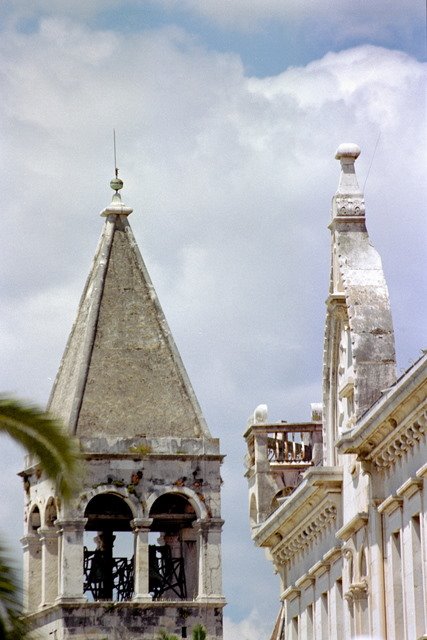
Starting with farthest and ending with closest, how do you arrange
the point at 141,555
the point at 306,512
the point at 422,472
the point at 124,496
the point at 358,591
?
the point at 124,496
the point at 141,555
the point at 306,512
the point at 358,591
the point at 422,472

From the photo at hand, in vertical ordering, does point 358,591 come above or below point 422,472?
below

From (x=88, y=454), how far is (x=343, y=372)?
27.2 meters

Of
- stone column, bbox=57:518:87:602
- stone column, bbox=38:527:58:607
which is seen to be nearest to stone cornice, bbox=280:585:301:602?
stone column, bbox=57:518:87:602

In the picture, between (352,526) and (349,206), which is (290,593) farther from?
(349,206)

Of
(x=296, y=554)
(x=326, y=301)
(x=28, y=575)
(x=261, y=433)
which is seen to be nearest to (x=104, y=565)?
(x=28, y=575)

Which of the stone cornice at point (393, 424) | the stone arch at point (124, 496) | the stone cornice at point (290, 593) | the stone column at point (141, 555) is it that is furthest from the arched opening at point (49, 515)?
the stone cornice at point (393, 424)

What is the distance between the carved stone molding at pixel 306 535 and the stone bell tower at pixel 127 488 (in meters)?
21.1

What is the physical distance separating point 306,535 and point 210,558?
977 inches

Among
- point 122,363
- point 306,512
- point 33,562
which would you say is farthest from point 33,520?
point 306,512

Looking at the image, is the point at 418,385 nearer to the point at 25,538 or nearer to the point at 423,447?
the point at 423,447

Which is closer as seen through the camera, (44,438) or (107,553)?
(44,438)

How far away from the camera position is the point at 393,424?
3241cm

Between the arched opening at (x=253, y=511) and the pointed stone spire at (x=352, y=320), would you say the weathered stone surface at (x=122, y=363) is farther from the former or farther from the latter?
the pointed stone spire at (x=352, y=320)

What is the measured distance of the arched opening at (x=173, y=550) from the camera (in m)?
64.9
